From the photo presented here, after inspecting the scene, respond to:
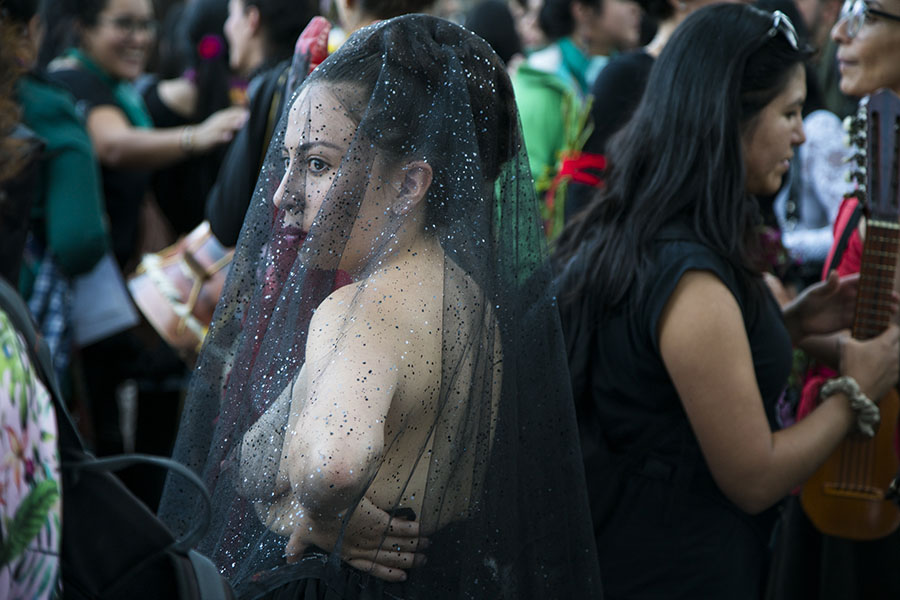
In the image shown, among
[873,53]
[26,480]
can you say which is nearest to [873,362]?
[873,53]

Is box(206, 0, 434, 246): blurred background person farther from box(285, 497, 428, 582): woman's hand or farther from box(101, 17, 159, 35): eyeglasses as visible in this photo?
box(101, 17, 159, 35): eyeglasses

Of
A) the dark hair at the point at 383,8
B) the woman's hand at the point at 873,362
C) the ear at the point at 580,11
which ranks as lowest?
the woman's hand at the point at 873,362

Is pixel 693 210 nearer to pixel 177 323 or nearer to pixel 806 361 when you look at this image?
pixel 806 361

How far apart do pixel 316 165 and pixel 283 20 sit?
2.03 m

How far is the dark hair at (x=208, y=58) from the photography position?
4.50 m

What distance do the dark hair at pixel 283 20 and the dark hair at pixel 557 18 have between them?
239 cm

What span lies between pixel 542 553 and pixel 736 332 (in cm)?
64

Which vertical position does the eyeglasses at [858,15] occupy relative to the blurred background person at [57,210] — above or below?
above

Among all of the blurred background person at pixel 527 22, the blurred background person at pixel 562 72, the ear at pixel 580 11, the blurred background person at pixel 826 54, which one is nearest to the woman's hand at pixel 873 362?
the blurred background person at pixel 826 54

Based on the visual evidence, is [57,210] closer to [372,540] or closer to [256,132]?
[256,132]

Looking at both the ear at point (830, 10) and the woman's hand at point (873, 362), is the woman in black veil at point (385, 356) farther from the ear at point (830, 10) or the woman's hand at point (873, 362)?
the ear at point (830, 10)

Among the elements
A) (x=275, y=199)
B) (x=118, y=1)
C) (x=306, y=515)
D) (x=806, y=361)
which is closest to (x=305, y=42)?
(x=275, y=199)

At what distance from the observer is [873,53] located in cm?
266

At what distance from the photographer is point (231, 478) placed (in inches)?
60.1
